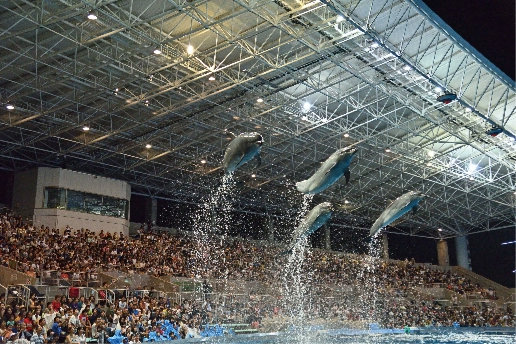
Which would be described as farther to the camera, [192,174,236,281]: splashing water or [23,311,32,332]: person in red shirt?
[192,174,236,281]: splashing water

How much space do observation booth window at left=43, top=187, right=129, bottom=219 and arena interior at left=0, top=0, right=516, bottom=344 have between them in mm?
97

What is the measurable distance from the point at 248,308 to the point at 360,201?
1807 cm

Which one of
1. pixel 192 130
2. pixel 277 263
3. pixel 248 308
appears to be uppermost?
pixel 192 130

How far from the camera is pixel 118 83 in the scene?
21109 mm

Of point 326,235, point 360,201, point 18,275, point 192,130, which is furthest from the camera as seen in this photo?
point 326,235

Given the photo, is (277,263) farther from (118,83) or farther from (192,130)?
(118,83)

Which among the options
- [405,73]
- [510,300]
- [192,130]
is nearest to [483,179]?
[510,300]

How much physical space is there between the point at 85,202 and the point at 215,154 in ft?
25.6

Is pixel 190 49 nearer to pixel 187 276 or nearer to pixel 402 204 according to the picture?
pixel 402 204

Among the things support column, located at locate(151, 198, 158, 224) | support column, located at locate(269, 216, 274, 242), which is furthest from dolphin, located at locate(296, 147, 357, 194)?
support column, located at locate(269, 216, 274, 242)

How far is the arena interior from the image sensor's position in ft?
61.7

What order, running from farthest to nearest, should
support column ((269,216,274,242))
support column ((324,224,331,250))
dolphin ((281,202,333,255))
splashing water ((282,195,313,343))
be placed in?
1. support column ((324,224,331,250))
2. support column ((269,216,274,242))
3. splashing water ((282,195,313,343))
4. dolphin ((281,202,333,255))

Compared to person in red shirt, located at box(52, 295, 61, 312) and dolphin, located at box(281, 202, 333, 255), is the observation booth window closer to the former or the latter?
person in red shirt, located at box(52, 295, 61, 312)

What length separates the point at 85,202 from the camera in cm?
3127
